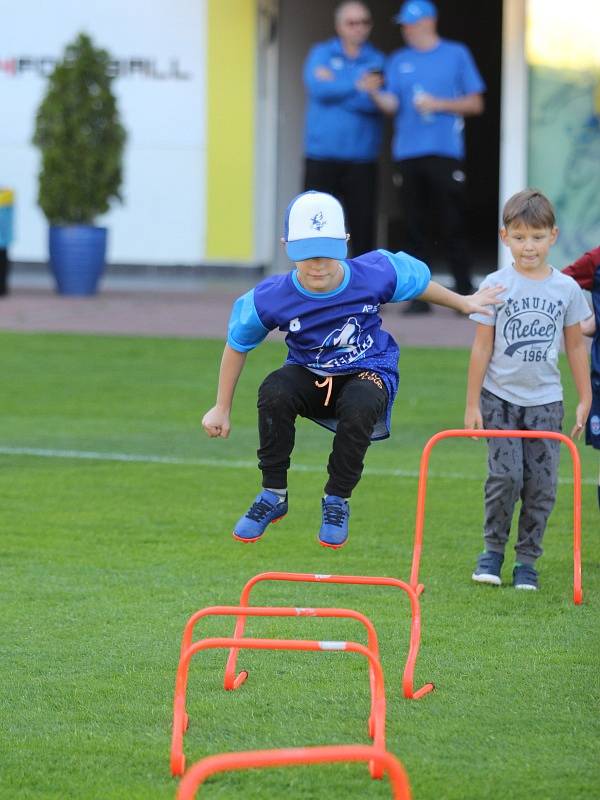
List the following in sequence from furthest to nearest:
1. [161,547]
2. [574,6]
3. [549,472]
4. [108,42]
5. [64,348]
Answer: [108,42], [574,6], [64,348], [161,547], [549,472]

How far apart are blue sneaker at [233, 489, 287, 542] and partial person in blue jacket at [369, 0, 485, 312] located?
928 cm

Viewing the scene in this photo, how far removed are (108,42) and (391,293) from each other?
521 inches

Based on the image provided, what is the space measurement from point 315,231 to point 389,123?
18.9m

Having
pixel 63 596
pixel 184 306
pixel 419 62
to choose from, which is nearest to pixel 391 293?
pixel 63 596

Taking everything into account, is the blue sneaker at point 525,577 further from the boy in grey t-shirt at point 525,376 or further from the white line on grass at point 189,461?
the white line on grass at point 189,461

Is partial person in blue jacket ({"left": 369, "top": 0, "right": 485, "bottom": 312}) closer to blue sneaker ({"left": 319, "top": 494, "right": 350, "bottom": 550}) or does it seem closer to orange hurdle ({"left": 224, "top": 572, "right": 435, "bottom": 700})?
blue sneaker ({"left": 319, "top": 494, "right": 350, "bottom": 550})

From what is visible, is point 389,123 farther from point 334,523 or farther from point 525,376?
point 334,523

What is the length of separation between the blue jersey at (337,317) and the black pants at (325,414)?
7 cm

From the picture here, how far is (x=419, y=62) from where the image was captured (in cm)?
1493

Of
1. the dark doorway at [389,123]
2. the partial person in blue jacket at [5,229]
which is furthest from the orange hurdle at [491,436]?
the partial person in blue jacket at [5,229]

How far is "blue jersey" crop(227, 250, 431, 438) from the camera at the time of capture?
19.0ft

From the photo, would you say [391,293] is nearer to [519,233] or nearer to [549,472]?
[519,233]

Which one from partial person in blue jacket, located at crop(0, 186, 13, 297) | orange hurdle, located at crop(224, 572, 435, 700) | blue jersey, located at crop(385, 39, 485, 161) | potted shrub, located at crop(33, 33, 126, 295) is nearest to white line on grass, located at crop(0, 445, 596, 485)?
orange hurdle, located at crop(224, 572, 435, 700)

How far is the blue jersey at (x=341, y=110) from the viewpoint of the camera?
15.1 m
